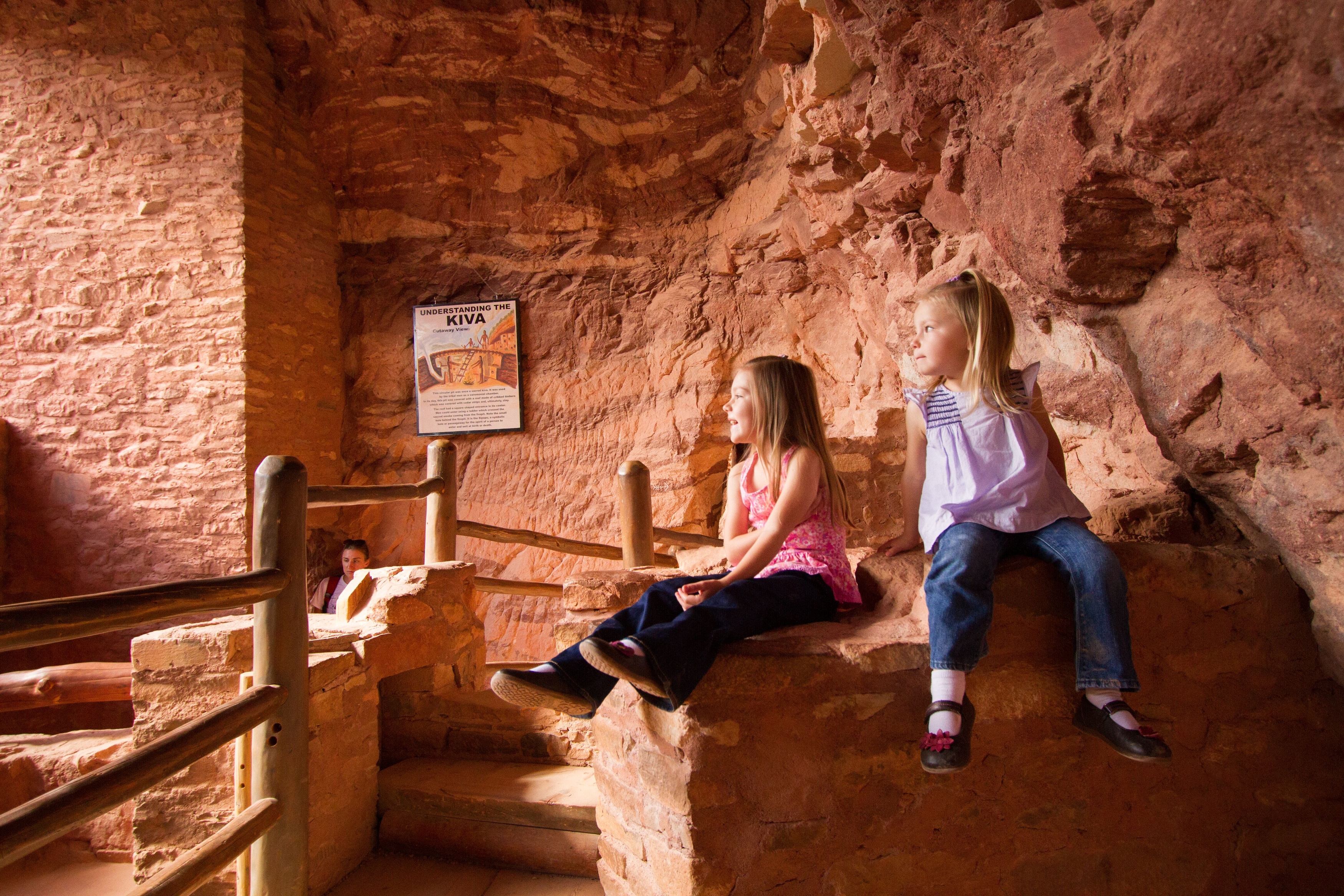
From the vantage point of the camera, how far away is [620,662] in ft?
5.32

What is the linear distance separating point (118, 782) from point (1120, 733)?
7.11 feet

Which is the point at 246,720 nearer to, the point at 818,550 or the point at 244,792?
the point at 244,792

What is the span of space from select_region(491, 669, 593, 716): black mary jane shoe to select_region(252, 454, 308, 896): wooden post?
1096 mm

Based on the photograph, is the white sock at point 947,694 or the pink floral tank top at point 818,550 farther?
the pink floral tank top at point 818,550

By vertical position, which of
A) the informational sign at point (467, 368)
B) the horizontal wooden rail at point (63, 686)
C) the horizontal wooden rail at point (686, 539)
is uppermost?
the informational sign at point (467, 368)

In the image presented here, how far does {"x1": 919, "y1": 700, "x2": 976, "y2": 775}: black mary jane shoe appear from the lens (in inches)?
66.4

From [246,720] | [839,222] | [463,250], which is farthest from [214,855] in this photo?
[463,250]

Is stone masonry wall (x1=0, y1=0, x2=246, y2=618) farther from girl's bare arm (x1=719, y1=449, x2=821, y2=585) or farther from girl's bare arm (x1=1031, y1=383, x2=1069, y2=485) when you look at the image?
girl's bare arm (x1=1031, y1=383, x2=1069, y2=485)

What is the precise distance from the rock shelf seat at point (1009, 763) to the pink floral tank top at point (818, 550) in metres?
0.12

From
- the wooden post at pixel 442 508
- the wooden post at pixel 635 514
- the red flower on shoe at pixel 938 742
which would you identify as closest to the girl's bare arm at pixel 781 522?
the red flower on shoe at pixel 938 742

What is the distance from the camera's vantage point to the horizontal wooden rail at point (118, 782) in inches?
59.0

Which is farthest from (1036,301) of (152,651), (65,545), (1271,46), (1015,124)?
(65,545)

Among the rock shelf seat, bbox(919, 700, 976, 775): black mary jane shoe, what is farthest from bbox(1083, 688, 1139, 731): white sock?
bbox(919, 700, 976, 775): black mary jane shoe

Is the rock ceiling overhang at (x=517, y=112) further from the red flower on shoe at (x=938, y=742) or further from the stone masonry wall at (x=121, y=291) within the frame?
the red flower on shoe at (x=938, y=742)
